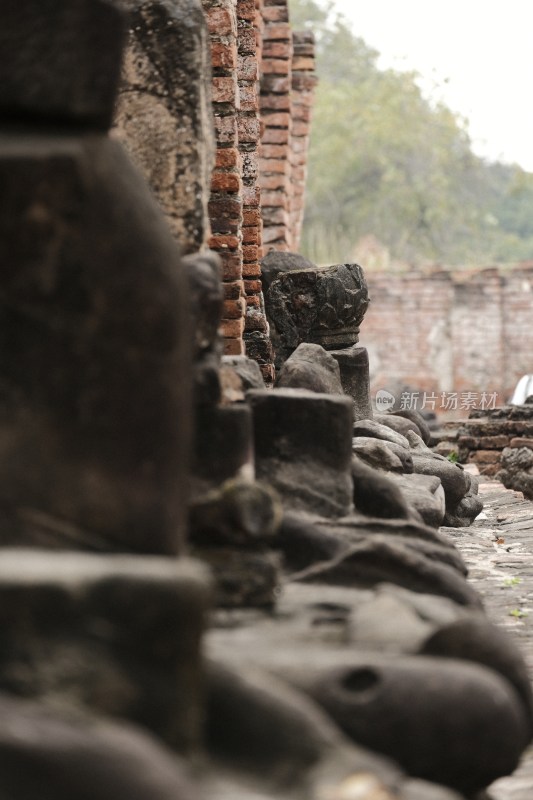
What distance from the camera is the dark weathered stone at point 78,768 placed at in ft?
5.00

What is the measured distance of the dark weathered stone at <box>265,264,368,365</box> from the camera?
6.56 metres

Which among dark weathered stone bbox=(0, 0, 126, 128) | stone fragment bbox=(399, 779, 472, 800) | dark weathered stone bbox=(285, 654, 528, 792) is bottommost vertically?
stone fragment bbox=(399, 779, 472, 800)

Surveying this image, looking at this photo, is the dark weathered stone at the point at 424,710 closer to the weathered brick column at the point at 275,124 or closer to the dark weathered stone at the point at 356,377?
the dark weathered stone at the point at 356,377

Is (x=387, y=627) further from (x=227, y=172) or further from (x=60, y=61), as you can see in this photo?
(x=227, y=172)

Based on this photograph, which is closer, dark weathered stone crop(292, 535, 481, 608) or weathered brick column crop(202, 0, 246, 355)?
dark weathered stone crop(292, 535, 481, 608)

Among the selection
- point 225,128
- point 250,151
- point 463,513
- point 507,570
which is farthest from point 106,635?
point 250,151

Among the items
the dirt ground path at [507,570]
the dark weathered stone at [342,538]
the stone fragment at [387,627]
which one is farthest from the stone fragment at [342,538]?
the dirt ground path at [507,570]

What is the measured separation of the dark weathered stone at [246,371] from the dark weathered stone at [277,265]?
364cm

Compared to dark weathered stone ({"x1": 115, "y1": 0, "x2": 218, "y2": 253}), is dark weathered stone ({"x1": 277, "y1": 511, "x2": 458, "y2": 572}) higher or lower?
dark weathered stone ({"x1": 115, "y1": 0, "x2": 218, "y2": 253})

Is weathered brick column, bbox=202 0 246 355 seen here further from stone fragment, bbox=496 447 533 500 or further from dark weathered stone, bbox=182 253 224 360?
stone fragment, bbox=496 447 533 500

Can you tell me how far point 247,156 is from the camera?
7.14 metres

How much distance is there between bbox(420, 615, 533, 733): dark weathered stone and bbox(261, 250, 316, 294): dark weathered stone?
5186 mm

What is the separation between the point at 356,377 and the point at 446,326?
13.4 m

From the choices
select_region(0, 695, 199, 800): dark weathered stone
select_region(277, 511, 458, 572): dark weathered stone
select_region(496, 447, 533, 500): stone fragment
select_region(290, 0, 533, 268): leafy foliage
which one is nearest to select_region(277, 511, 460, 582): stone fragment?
select_region(277, 511, 458, 572): dark weathered stone
